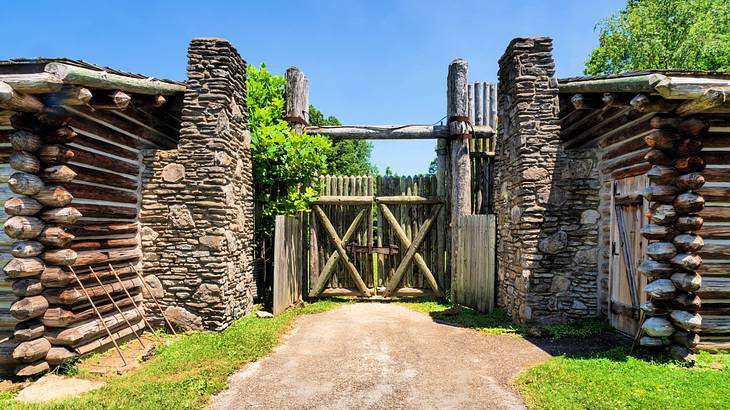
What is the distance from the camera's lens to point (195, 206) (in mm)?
7316

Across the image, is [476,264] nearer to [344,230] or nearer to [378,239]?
[378,239]

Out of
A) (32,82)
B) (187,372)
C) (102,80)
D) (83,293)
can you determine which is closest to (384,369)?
(187,372)

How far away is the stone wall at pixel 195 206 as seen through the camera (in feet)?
23.7

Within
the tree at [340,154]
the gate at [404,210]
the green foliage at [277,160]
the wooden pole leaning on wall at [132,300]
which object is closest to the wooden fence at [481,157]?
the gate at [404,210]

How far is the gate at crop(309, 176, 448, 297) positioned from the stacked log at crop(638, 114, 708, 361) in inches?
196

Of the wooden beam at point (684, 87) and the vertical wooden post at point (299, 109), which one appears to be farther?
the vertical wooden post at point (299, 109)

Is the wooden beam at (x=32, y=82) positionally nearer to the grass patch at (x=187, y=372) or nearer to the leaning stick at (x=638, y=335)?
the grass patch at (x=187, y=372)

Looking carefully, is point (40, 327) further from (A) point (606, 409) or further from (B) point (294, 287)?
(A) point (606, 409)

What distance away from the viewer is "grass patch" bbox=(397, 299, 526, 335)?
7528 millimetres

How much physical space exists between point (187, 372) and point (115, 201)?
3.31 meters

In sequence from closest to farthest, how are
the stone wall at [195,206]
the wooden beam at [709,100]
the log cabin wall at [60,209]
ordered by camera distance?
1. the wooden beam at [709,100]
2. the log cabin wall at [60,209]
3. the stone wall at [195,206]

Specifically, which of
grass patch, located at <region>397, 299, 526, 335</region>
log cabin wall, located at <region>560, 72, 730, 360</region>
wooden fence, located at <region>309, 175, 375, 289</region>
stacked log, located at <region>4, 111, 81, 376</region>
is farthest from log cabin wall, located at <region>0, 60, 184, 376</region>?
log cabin wall, located at <region>560, 72, 730, 360</region>

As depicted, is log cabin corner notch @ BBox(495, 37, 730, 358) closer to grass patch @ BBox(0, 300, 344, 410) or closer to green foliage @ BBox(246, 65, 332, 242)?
green foliage @ BBox(246, 65, 332, 242)

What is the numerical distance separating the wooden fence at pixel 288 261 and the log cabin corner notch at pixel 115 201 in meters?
0.67
